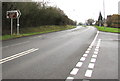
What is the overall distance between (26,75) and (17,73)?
1.28ft

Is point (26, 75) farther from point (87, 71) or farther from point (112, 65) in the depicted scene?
point (112, 65)

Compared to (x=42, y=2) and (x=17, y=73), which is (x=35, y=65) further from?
(x=42, y=2)

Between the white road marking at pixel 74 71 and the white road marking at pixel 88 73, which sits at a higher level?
the white road marking at pixel 74 71

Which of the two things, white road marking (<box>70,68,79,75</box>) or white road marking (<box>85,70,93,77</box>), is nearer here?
white road marking (<box>85,70,93,77</box>)

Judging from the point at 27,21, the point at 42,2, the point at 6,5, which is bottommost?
the point at 27,21

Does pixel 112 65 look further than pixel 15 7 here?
No

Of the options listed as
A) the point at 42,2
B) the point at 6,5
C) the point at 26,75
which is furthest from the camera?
the point at 42,2

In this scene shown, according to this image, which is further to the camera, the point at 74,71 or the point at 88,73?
the point at 74,71

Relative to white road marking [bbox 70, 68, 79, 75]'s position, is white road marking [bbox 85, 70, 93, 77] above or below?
below

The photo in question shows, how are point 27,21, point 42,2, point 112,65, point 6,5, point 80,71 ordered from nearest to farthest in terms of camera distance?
point 80,71
point 112,65
point 6,5
point 27,21
point 42,2

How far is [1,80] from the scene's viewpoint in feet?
13.9

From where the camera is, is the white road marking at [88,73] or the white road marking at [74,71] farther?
the white road marking at [74,71]

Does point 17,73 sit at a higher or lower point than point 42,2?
lower

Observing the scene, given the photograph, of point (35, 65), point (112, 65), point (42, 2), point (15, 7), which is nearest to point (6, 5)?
point (15, 7)
